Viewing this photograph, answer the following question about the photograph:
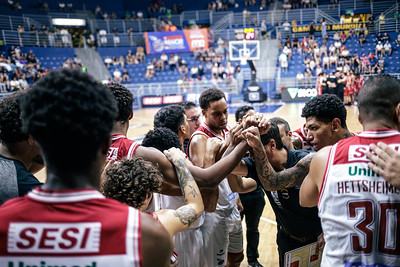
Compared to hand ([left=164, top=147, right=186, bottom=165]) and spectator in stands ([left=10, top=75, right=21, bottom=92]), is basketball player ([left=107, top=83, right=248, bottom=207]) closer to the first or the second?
hand ([left=164, top=147, right=186, bottom=165])

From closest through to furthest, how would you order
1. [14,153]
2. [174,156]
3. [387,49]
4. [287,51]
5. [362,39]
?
1. [14,153]
2. [174,156]
3. [387,49]
4. [362,39]
5. [287,51]

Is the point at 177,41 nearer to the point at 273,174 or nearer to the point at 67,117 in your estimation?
the point at 273,174

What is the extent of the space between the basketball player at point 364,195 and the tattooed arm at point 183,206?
30.1 inches

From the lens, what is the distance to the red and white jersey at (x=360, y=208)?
1.74 meters

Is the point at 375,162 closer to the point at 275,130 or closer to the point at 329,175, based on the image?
the point at 329,175

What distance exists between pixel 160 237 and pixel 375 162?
1.19 metres

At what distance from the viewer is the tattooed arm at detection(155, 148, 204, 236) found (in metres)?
1.87

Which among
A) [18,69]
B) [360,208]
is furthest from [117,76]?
[360,208]

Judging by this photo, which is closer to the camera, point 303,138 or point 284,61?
point 303,138

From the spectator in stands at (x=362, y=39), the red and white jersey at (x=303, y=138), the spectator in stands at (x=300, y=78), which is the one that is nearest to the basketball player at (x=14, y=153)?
the red and white jersey at (x=303, y=138)

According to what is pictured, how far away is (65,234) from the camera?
1.21m

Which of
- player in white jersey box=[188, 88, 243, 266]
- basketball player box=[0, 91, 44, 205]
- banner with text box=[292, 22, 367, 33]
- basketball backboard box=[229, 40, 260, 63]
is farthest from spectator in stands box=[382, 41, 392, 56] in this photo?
basketball player box=[0, 91, 44, 205]

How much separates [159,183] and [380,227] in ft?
4.18

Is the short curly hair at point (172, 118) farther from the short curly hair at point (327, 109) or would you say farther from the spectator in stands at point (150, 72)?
the spectator in stands at point (150, 72)
